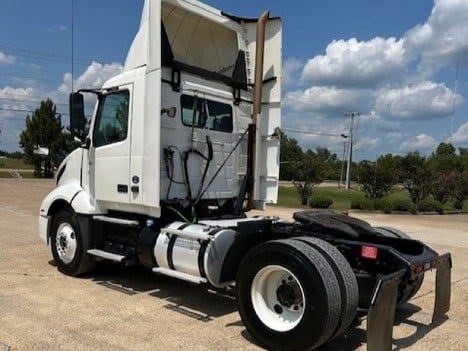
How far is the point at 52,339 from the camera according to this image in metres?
5.12

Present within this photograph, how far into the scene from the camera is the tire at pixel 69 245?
7.60 m

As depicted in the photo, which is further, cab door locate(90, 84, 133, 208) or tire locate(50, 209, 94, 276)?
tire locate(50, 209, 94, 276)

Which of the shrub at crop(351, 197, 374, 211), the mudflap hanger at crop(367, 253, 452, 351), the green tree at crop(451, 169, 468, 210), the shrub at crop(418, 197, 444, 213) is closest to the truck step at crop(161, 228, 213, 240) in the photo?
the mudflap hanger at crop(367, 253, 452, 351)

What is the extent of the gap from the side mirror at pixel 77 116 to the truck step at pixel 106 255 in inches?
66.3

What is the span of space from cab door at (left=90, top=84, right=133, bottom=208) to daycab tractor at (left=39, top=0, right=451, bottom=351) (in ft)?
0.09

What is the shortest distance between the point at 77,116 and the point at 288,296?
412 cm

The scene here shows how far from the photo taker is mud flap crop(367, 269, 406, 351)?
441 centimetres

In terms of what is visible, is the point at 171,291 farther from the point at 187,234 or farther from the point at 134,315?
the point at 187,234

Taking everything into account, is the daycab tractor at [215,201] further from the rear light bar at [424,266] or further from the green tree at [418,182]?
the green tree at [418,182]

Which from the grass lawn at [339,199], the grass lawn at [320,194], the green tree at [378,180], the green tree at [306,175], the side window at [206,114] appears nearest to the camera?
the side window at [206,114]

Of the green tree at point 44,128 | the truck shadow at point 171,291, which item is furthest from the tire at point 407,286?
the green tree at point 44,128

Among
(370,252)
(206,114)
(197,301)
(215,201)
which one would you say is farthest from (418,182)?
(370,252)

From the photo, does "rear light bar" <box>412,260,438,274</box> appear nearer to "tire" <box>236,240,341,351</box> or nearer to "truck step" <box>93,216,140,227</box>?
"tire" <box>236,240,341,351</box>

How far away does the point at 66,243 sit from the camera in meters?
7.85
